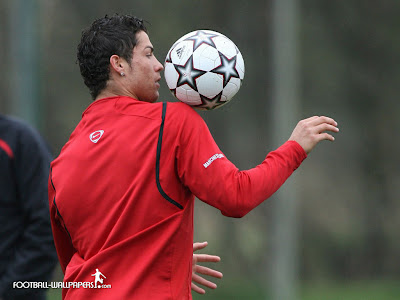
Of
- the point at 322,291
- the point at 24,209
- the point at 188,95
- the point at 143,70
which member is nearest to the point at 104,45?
the point at 143,70

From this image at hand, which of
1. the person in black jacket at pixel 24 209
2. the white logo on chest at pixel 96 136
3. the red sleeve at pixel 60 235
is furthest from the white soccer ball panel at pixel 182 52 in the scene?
the person in black jacket at pixel 24 209

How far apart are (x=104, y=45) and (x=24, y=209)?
130 centimetres

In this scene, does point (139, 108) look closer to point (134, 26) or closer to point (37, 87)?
point (134, 26)

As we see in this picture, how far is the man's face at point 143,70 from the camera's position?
3230 mm

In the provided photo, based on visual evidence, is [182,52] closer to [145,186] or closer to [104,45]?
[104,45]

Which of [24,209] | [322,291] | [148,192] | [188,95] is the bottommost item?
[322,291]

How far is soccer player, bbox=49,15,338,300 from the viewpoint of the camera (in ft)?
9.56

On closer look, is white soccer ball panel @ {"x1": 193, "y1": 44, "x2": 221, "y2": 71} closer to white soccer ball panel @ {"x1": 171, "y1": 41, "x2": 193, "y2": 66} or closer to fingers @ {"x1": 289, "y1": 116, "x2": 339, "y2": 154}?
white soccer ball panel @ {"x1": 171, "y1": 41, "x2": 193, "y2": 66}

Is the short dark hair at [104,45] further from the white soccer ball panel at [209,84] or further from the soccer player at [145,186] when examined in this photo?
the white soccer ball panel at [209,84]

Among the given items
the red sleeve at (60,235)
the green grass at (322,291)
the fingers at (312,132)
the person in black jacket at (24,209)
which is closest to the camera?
the fingers at (312,132)

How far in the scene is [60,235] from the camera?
11.2ft

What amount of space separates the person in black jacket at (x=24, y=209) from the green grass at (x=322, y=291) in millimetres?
4970

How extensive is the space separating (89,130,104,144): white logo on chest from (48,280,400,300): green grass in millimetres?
6143

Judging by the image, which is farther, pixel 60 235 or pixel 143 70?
pixel 60 235
